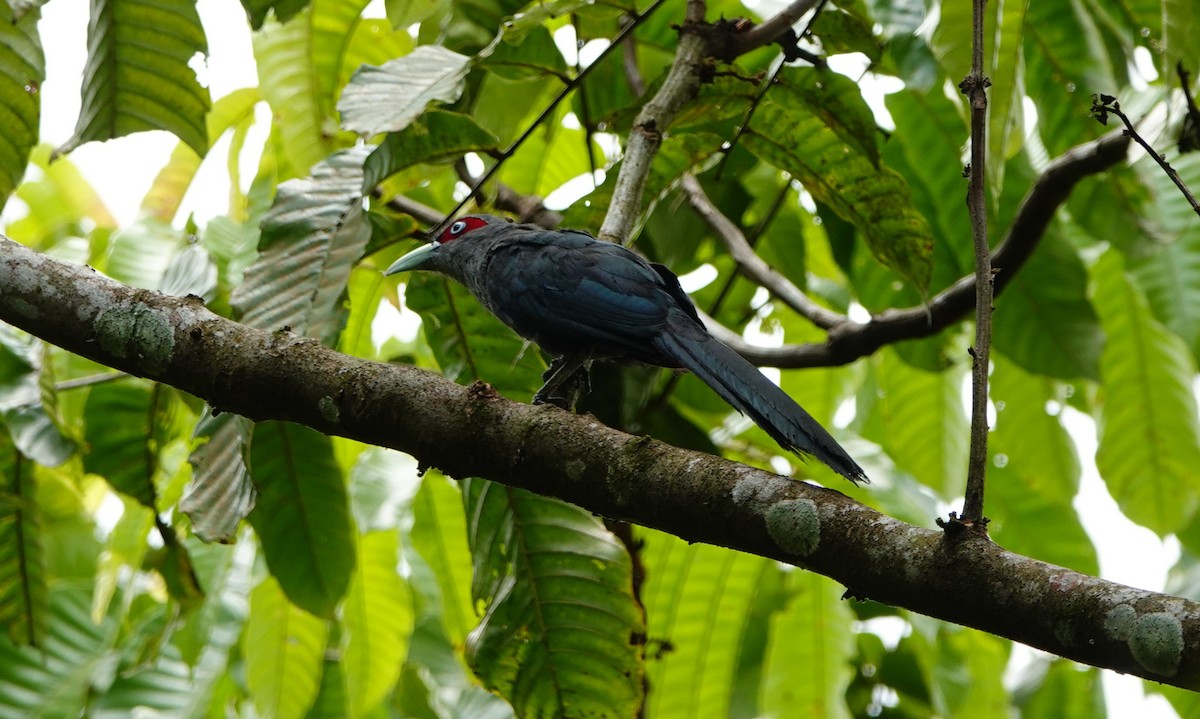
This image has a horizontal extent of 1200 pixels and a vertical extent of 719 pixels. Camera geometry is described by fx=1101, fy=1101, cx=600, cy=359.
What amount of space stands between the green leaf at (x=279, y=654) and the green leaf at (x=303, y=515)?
544mm

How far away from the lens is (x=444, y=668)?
15.2ft

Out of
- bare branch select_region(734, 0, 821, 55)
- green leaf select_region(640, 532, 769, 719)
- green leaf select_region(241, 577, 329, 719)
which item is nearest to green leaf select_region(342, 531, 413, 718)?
green leaf select_region(241, 577, 329, 719)

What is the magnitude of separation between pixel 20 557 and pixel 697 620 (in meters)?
2.22

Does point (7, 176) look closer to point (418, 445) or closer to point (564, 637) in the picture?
point (418, 445)

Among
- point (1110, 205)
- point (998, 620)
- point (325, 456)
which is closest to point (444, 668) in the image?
point (325, 456)

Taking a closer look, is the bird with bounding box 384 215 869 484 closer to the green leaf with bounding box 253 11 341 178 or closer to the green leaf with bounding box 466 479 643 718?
the green leaf with bounding box 466 479 643 718

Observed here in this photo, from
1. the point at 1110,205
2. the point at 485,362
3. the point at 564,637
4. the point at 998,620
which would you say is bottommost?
the point at 998,620

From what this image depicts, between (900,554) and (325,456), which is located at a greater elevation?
(325,456)

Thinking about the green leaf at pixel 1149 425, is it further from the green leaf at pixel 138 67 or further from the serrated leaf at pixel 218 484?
the green leaf at pixel 138 67

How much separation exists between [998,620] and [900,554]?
0.17 m

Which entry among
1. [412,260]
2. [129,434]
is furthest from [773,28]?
[129,434]

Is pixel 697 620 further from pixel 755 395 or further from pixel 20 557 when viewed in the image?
pixel 20 557

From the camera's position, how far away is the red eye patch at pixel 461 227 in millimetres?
3629

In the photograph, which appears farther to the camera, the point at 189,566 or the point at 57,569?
the point at 57,569
